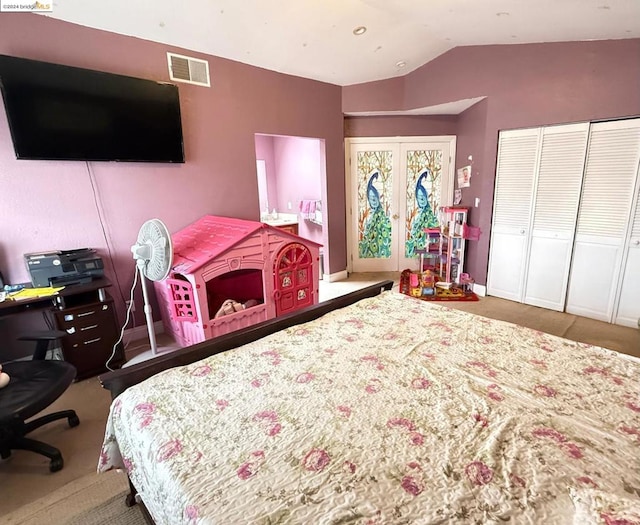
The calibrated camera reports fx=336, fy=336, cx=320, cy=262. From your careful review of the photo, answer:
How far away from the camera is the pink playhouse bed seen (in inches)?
103

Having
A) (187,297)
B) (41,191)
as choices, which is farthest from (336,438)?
(41,191)

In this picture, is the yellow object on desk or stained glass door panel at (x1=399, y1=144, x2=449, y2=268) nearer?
the yellow object on desk

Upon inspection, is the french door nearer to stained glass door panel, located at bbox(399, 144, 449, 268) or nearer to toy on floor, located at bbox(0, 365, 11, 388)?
stained glass door panel, located at bbox(399, 144, 449, 268)

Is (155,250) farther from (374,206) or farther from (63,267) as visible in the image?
(374,206)

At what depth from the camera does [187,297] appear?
2.71 meters

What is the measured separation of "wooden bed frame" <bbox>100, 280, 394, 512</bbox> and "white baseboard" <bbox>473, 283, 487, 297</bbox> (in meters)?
2.63

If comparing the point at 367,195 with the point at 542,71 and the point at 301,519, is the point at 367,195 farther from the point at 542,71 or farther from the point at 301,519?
the point at 301,519

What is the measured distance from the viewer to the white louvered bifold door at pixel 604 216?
3.05m

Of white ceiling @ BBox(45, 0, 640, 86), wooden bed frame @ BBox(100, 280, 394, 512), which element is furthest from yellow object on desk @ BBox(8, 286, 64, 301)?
white ceiling @ BBox(45, 0, 640, 86)

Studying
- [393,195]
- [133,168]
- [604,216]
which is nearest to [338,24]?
[133,168]

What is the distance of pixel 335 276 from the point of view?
5.00 metres

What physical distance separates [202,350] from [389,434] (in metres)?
0.96

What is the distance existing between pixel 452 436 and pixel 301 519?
0.54 meters

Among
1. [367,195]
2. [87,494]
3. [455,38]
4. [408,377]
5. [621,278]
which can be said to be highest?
[455,38]
